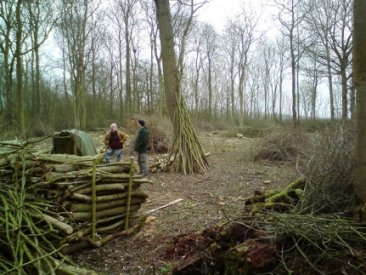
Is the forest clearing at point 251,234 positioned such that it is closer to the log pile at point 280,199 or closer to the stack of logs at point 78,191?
the log pile at point 280,199

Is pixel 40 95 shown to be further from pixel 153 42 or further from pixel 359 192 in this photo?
pixel 359 192

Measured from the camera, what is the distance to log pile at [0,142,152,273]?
137 inches

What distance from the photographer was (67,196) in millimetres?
4129

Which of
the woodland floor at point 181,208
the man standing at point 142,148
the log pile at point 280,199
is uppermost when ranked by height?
the man standing at point 142,148

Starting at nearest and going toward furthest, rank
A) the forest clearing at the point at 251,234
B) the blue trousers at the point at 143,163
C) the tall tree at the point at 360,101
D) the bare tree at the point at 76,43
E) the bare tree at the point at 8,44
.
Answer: the forest clearing at the point at 251,234
the tall tree at the point at 360,101
the blue trousers at the point at 143,163
the bare tree at the point at 8,44
the bare tree at the point at 76,43

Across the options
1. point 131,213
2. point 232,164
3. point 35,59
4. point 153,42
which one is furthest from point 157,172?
point 153,42

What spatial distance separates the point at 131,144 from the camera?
1377 centimetres

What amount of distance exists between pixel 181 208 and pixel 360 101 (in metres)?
3.76

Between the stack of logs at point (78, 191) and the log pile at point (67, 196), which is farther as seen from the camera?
the stack of logs at point (78, 191)

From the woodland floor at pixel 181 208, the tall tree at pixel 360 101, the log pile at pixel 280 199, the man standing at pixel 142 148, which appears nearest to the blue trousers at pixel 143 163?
the man standing at pixel 142 148

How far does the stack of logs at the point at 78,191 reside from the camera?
3.91 meters

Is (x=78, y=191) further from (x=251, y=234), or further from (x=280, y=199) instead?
(x=280, y=199)

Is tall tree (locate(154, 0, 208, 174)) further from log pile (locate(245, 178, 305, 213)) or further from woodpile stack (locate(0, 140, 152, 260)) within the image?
log pile (locate(245, 178, 305, 213))

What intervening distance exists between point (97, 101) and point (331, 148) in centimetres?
2439
